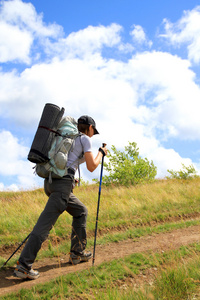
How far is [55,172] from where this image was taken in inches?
189

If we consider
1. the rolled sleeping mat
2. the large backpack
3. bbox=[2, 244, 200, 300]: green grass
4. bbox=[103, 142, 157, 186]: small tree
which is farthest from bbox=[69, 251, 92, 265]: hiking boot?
bbox=[103, 142, 157, 186]: small tree

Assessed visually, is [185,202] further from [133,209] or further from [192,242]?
[192,242]

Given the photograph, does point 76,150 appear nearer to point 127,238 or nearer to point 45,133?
point 45,133

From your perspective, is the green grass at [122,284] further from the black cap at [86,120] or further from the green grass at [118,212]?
the green grass at [118,212]

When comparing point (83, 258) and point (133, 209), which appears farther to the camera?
point (133, 209)

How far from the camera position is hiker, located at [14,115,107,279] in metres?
4.69

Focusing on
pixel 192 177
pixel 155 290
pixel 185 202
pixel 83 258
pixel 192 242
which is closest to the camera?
pixel 155 290

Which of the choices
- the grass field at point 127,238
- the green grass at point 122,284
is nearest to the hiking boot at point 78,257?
the grass field at point 127,238

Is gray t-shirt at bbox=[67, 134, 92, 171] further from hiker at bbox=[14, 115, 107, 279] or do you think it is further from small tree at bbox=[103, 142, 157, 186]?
small tree at bbox=[103, 142, 157, 186]

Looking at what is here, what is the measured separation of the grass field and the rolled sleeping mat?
1564 millimetres

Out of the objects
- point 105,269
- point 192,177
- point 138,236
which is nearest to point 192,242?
point 138,236

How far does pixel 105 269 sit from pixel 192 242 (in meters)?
2.95

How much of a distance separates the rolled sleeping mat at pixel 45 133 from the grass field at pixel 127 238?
5.13 ft

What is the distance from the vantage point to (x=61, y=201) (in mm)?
4867
